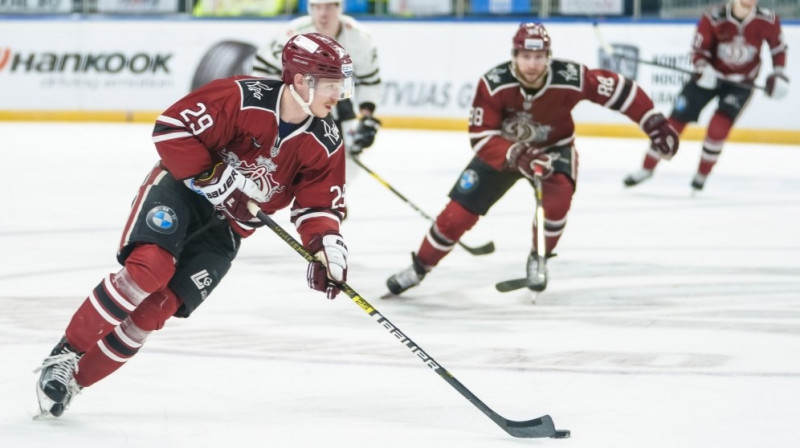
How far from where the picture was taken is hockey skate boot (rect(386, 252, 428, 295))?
203 inches

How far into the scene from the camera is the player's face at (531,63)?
16.1 feet

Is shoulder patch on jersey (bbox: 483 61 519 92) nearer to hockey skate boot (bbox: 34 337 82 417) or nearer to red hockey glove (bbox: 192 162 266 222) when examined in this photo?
red hockey glove (bbox: 192 162 266 222)

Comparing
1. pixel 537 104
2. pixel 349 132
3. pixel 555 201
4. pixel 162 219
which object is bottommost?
pixel 349 132

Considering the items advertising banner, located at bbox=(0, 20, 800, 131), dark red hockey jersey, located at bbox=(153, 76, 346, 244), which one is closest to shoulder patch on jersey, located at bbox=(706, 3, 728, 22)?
advertising banner, located at bbox=(0, 20, 800, 131)

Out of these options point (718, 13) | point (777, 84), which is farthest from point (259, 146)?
point (777, 84)

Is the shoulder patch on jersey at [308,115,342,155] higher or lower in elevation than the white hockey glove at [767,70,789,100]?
higher

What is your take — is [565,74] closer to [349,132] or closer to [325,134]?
[349,132]

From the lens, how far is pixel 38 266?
554 centimetres

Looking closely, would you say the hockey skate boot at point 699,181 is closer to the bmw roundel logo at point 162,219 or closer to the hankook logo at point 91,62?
the hankook logo at point 91,62

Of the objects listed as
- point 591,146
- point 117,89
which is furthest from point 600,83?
point 117,89

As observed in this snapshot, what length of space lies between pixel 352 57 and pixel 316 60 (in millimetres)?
3096

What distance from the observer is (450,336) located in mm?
4453

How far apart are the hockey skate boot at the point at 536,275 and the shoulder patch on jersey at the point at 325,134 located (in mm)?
1683

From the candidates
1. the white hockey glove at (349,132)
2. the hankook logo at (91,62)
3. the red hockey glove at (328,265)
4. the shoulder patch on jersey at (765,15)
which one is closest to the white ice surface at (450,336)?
the red hockey glove at (328,265)
